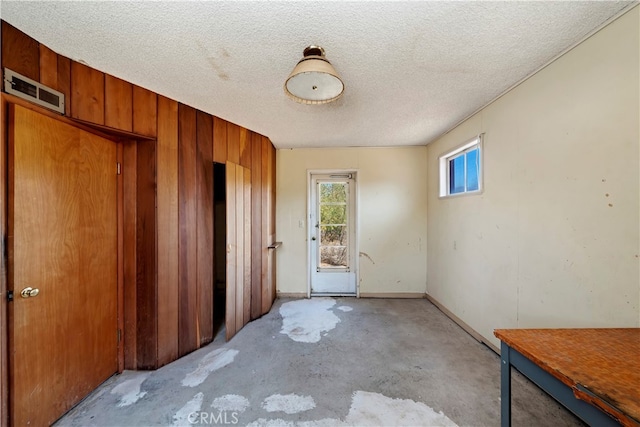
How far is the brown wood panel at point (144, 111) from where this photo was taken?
6.06ft

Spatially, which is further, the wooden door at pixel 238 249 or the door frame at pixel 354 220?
the door frame at pixel 354 220

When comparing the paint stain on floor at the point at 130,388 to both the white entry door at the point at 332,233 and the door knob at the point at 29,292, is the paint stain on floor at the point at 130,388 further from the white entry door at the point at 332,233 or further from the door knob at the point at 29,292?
the white entry door at the point at 332,233

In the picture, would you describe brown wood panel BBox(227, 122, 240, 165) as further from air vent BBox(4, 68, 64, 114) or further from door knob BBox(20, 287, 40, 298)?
door knob BBox(20, 287, 40, 298)

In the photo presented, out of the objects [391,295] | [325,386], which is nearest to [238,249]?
[325,386]

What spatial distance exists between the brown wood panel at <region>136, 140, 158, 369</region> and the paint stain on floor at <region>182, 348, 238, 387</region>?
35 cm

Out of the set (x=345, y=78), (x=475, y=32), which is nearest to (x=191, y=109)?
(x=345, y=78)

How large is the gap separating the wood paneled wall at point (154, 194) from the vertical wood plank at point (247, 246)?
1.32ft

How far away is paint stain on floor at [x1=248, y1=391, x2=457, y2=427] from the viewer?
1.45 meters

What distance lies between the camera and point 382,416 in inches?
59.1

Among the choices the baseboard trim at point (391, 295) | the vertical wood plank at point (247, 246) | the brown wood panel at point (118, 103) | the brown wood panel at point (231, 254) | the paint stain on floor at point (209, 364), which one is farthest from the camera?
the baseboard trim at point (391, 295)

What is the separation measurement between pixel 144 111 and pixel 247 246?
1658 mm

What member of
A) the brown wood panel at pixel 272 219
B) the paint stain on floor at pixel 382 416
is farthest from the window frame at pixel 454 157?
the brown wood panel at pixel 272 219

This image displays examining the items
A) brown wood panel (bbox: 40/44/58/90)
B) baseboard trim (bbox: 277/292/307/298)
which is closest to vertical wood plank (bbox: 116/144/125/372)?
brown wood panel (bbox: 40/44/58/90)

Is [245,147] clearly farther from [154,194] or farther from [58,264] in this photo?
[58,264]
